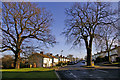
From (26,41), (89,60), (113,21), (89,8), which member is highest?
(89,8)

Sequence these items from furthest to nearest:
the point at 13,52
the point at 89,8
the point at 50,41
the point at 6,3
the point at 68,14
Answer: the point at 68,14 → the point at 89,8 → the point at 50,41 → the point at 13,52 → the point at 6,3

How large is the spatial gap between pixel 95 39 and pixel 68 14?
341 inches

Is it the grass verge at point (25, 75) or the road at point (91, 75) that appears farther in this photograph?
the road at point (91, 75)

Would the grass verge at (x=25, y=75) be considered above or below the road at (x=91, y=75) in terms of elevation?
above

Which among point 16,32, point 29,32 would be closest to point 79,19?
point 29,32

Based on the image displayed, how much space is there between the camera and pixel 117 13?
924 inches

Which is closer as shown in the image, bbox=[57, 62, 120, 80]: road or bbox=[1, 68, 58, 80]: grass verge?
bbox=[1, 68, 58, 80]: grass verge

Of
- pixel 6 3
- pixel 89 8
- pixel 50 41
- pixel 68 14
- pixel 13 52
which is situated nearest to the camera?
pixel 6 3

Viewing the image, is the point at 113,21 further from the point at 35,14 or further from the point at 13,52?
the point at 13,52

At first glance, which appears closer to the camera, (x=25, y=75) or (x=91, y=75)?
(x=25, y=75)

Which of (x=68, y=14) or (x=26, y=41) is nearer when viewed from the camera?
(x=26, y=41)

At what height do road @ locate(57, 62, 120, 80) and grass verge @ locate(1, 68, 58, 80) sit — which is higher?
grass verge @ locate(1, 68, 58, 80)

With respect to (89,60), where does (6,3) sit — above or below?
above

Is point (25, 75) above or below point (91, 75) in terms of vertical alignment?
above
